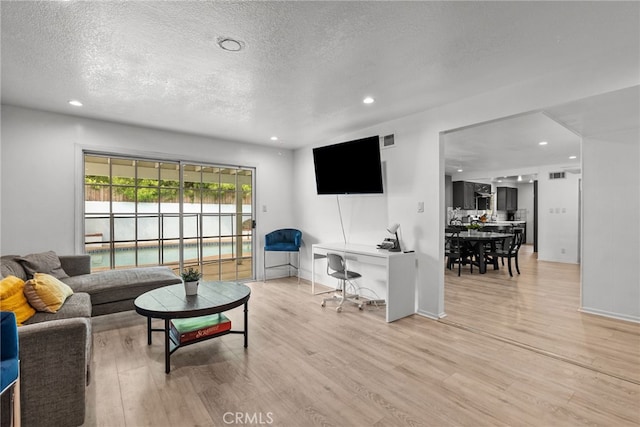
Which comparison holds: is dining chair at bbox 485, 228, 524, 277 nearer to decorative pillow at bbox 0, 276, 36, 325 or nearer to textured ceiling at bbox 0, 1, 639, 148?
textured ceiling at bbox 0, 1, 639, 148

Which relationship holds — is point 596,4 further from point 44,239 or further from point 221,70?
point 44,239

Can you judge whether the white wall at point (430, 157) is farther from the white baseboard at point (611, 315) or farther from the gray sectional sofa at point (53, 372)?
the gray sectional sofa at point (53, 372)

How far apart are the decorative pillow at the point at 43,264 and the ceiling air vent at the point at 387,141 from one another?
163 inches

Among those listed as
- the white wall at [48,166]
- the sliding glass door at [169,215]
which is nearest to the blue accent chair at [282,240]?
the sliding glass door at [169,215]

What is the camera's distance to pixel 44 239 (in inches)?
148

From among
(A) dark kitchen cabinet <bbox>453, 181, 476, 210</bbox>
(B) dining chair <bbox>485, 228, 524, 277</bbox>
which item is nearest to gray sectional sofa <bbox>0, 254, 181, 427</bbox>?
(B) dining chair <bbox>485, 228, 524, 277</bbox>

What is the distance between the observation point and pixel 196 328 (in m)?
2.75

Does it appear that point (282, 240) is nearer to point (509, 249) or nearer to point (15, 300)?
point (15, 300)

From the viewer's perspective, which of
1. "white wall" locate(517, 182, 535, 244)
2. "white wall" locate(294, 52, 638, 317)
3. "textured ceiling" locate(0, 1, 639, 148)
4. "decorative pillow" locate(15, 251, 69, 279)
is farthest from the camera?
"white wall" locate(517, 182, 535, 244)

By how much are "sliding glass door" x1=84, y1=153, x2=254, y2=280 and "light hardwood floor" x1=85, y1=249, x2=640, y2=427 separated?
44.4 inches

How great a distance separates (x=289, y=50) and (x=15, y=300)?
9.05 feet

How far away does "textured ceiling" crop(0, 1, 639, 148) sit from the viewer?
1886 mm

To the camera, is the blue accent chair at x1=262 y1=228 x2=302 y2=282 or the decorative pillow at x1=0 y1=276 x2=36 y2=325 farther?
the blue accent chair at x1=262 y1=228 x2=302 y2=282

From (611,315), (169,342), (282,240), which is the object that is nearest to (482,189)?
(611,315)
